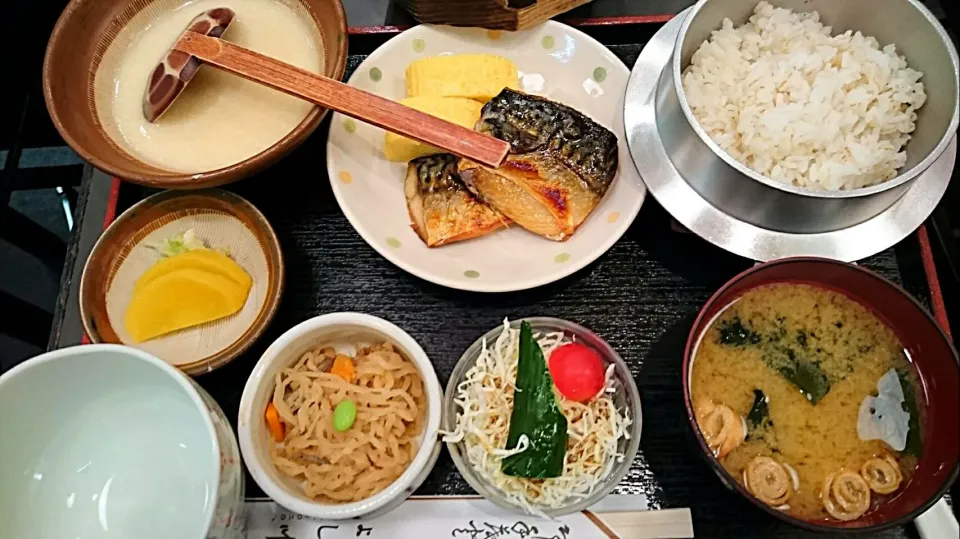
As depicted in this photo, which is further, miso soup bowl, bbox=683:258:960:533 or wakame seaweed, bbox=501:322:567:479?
wakame seaweed, bbox=501:322:567:479

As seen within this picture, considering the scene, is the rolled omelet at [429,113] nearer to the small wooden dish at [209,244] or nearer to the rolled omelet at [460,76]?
the rolled omelet at [460,76]

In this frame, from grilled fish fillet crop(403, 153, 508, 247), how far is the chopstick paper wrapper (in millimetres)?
589

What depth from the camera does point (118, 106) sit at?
1.79 m

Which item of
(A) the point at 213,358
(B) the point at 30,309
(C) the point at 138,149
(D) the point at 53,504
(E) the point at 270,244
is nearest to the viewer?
(D) the point at 53,504

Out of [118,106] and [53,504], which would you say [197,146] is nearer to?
[118,106]

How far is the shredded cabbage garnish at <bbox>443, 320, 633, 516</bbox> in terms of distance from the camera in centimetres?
142

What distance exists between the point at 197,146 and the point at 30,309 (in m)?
0.86

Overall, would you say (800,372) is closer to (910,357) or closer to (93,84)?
(910,357)

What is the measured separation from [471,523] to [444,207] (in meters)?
0.70

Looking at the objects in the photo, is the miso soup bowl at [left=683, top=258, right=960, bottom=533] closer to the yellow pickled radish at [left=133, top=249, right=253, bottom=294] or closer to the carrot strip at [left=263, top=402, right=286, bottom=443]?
the carrot strip at [left=263, top=402, right=286, bottom=443]

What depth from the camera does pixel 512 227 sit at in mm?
1771

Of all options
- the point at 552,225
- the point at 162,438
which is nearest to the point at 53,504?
the point at 162,438

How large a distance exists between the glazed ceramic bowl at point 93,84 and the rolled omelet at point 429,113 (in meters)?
0.19

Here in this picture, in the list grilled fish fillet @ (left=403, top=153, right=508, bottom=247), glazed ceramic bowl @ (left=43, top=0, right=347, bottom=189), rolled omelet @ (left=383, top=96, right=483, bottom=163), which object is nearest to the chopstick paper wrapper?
grilled fish fillet @ (left=403, top=153, right=508, bottom=247)
